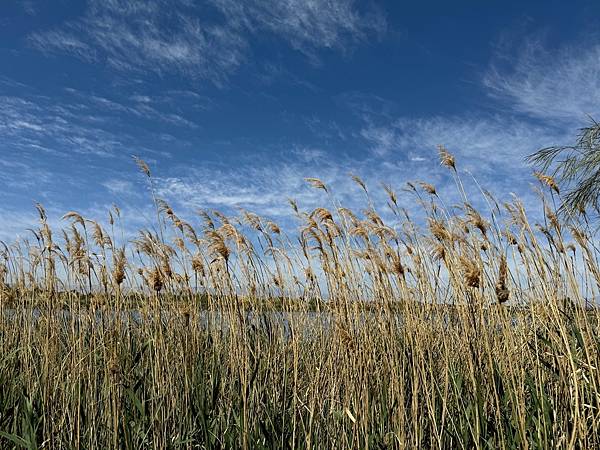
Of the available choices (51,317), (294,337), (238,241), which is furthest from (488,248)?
(51,317)

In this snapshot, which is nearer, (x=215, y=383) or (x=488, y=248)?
(x=488, y=248)

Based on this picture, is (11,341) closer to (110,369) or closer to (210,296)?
(210,296)

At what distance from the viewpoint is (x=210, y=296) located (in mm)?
3725

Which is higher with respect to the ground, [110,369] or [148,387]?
[110,369]

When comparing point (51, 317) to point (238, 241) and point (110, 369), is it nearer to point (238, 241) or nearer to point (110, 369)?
point (110, 369)

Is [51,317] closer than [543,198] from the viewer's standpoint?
No

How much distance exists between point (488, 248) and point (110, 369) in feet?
6.14

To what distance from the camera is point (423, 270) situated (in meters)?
2.89

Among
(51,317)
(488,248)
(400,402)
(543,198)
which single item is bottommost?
(400,402)

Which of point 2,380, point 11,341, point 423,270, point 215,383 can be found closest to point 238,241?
point 215,383

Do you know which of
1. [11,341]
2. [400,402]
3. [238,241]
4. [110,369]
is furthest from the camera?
[11,341]

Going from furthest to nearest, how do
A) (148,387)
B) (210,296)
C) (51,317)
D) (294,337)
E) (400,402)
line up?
(210,296), (51,317), (148,387), (294,337), (400,402)

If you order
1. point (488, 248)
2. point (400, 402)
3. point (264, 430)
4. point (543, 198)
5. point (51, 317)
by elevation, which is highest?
point (543, 198)

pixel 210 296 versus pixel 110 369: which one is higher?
pixel 210 296
